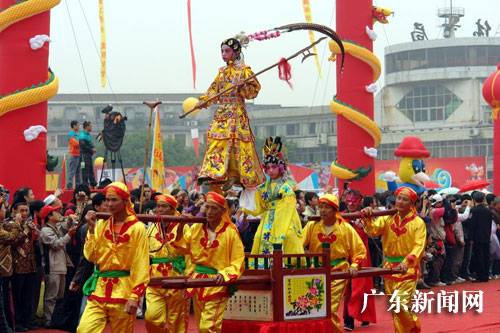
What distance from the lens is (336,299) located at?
30.6 feet

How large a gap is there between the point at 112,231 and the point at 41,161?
7330 millimetres

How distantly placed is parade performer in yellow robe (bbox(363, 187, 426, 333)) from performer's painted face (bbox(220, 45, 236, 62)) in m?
2.07

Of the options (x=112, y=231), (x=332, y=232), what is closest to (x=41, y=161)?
(x=332, y=232)

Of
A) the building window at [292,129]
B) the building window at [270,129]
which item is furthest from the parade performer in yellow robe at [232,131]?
the building window at [292,129]

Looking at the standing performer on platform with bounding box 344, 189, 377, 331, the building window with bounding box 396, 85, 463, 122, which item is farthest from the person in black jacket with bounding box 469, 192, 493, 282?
the building window with bounding box 396, 85, 463, 122

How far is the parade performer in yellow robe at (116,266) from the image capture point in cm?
752

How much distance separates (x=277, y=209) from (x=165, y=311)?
1349 millimetres

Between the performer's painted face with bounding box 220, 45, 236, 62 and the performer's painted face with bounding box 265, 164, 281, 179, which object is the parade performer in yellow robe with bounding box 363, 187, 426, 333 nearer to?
the performer's painted face with bounding box 265, 164, 281, 179

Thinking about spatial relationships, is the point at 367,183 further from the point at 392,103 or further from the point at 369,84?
the point at 392,103

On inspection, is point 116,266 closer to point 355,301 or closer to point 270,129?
point 355,301

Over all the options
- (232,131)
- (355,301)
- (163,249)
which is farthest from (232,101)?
(355,301)

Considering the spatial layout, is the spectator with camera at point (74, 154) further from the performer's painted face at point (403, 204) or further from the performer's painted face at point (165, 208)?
the performer's painted face at point (403, 204)

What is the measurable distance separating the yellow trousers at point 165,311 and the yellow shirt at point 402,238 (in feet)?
6.38

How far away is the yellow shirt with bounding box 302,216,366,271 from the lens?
31.1 feet
